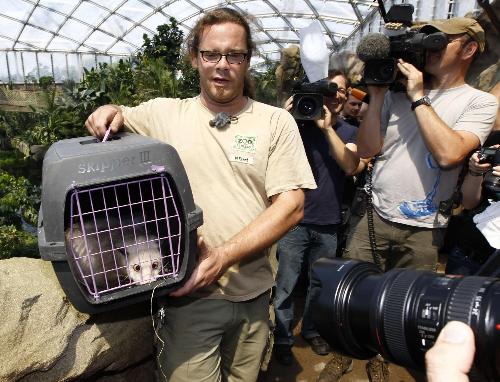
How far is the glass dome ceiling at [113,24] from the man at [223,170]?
1183cm

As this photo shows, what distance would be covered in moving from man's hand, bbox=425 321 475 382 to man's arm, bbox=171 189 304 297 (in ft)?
2.71

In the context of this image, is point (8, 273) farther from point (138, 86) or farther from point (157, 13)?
point (157, 13)

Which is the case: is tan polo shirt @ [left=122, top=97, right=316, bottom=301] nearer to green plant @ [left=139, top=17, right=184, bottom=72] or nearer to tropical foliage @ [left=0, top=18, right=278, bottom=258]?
tropical foliage @ [left=0, top=18, right=278, bottom=258]

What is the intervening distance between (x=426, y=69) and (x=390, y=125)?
321mm

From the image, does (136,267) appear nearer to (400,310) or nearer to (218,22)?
(400,310)

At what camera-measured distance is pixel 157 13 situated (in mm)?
17797

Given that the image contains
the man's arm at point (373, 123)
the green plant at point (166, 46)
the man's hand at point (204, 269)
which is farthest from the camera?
the green plant at point (166, 46)

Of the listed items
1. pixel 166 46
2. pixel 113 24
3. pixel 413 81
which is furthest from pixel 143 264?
pixel 113 24

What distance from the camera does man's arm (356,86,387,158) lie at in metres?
2.29

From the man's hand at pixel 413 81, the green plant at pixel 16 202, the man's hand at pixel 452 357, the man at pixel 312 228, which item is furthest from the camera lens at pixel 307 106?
the green plant at pixel 16 202

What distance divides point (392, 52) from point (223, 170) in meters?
1.16

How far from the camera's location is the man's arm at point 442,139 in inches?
80.2

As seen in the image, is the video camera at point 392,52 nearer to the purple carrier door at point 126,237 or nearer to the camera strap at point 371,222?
the camera strap at point 371,222

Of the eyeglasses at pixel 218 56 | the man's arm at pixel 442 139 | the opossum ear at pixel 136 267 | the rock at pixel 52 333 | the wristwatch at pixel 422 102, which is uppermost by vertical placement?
the eyeglasses at pixel 218 56
